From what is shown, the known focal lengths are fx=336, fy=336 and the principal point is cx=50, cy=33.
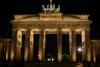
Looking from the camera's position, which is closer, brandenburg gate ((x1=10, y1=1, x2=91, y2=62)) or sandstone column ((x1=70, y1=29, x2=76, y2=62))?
sandstone column ((x1=70, y1=29, x2=76, y2=62))

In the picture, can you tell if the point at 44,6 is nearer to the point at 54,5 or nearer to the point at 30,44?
the point at 54,5

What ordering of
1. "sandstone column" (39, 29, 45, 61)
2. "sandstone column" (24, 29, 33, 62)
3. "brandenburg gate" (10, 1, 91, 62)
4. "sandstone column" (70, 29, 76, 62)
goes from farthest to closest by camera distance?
1. "brandenburg gate" (10, 1, 91, 62)
2. "sandstone column" (24, 29, 33, 62)
3. "sandstone column" (70, 29, 76, 62)
4. "sandstone column" (39, 29, 45, 61)

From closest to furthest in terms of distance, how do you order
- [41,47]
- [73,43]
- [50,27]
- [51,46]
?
[41,47], [73,43], [50,27], [51,46]

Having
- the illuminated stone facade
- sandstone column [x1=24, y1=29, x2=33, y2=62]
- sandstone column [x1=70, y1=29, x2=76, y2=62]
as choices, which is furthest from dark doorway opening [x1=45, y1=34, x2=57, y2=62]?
sandstone column [x1=70, y1=29, x2=76, y2=62]

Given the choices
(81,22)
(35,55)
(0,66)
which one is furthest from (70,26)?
(35,55)

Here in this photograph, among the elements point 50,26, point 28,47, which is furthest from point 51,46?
point 28,47

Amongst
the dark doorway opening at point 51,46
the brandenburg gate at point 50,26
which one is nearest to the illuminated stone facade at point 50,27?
the brandenburg gate at point 50,26

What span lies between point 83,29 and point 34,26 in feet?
43.9

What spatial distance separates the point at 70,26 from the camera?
9162 cm

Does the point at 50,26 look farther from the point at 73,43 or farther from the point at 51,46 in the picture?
the point at 51,46

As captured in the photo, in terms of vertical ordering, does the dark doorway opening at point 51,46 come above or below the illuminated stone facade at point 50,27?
below

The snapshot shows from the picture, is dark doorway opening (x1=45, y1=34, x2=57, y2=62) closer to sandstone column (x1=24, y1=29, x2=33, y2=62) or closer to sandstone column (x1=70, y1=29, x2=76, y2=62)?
sandstone column (x1=24, y1=29, x2=33, y2=62)

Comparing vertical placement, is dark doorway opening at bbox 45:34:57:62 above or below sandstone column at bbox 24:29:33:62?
below

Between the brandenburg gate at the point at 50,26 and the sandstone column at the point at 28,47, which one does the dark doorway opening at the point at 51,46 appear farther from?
the brandenburg gate at the point at 50,26
